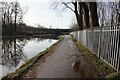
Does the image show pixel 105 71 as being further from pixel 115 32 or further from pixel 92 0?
pixel 92 0

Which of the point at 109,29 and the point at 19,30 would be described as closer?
the point at 109,29

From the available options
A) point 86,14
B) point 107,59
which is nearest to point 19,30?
point 86,14

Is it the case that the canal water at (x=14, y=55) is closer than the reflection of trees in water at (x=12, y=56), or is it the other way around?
the canal water at (x=14, y=55)

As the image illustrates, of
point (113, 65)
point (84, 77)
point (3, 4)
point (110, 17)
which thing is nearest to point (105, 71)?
point (113, 65)

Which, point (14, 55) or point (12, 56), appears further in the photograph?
point (14, 55)

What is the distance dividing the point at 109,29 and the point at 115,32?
1114mm

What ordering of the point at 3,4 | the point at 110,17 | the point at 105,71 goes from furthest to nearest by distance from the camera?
the point at 3,4, the point at 110,17, the point at 105,71

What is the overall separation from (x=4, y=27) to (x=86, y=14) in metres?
57.9

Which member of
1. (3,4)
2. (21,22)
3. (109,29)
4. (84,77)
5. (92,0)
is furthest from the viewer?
(21,22)

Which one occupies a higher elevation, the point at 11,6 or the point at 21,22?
the point at 11,6

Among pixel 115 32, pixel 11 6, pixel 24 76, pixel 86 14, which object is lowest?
pixel 24 76

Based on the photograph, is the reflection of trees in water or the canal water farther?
the reflection of trees in water

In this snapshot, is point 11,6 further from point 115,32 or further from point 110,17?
point 115,32

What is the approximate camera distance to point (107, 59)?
1005 cm
